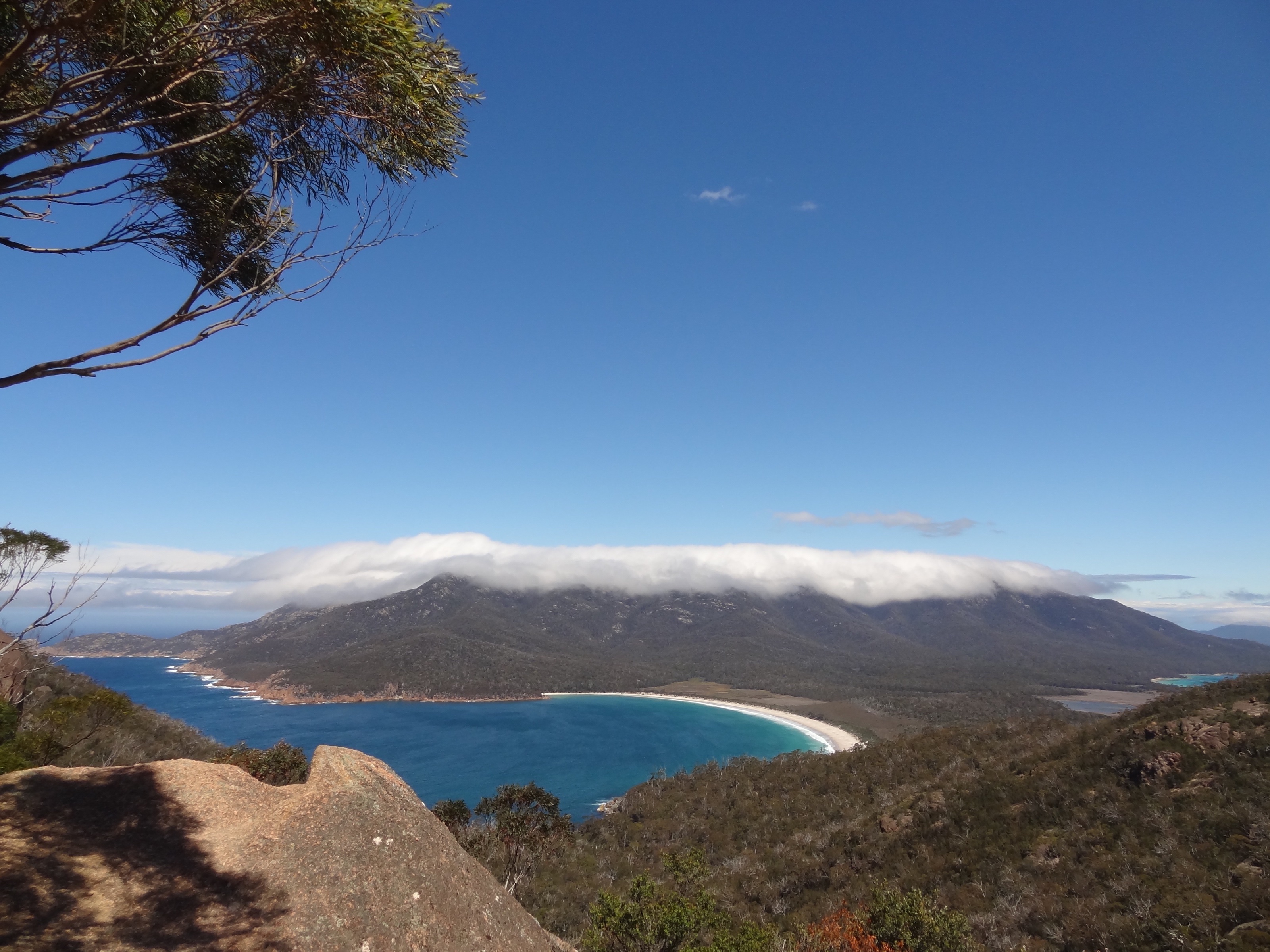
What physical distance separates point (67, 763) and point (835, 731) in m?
126

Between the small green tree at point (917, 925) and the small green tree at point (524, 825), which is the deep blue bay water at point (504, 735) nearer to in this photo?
the small green tree at point (524, 825)

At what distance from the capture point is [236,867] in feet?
34.4

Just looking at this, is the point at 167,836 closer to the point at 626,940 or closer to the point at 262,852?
the point at 262,852

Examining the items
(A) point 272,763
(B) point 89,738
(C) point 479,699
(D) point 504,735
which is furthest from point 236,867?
(C) point 479,699

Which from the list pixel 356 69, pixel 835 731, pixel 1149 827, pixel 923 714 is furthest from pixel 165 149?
pixel 923 714

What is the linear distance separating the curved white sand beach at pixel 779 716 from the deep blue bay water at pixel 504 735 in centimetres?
286

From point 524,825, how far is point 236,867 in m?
23.0

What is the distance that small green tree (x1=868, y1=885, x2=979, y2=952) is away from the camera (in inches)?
651

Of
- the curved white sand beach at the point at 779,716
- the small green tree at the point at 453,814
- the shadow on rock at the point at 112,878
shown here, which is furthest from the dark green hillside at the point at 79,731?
the curved white sand beach at the point at 779,716

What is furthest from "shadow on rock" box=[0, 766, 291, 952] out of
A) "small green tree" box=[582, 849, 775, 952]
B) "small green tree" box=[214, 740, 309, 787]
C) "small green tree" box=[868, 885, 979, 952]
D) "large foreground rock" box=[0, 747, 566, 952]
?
"small green tree" box=[868, 885, 979, 952]

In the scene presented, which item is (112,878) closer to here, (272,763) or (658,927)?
(658,927)

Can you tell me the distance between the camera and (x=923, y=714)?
129 m

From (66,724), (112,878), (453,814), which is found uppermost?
(112,878)

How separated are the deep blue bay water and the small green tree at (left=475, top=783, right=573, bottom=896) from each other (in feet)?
146
